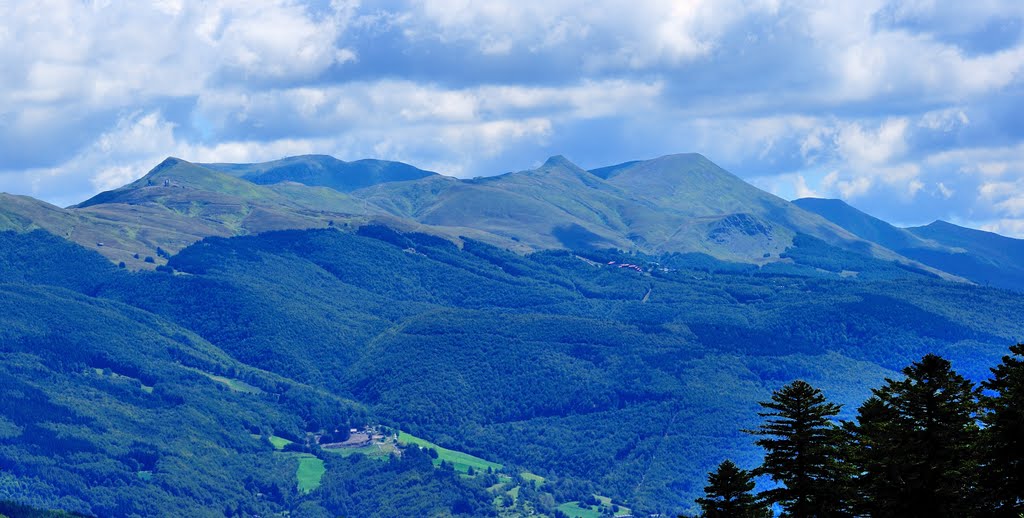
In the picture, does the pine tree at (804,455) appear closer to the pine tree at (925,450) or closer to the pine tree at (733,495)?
the pine tree at (733,495)

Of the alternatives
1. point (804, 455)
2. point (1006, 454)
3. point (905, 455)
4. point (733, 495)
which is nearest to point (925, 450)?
point (905, 455)

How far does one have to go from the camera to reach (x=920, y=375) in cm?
7081

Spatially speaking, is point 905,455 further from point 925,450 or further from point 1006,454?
point 1006,454

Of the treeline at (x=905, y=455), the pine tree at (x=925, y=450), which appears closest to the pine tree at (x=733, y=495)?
the treeline at (x=905, y=455)

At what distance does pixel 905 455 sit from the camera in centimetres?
6956

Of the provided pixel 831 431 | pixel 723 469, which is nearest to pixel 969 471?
pixel 831 431

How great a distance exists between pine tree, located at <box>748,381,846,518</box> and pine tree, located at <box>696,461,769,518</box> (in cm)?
94

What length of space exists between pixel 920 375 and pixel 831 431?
6102 millimetres

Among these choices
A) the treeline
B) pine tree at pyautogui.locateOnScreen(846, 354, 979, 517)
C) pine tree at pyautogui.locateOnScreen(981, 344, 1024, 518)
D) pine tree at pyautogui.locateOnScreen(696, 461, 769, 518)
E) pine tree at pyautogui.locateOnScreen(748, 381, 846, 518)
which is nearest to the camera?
pine tree at pyautogui.locateOnScreen(981, 344, 1024, 518)

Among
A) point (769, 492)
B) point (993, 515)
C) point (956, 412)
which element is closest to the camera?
point (993, 515)

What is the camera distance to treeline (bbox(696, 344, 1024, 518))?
217 feet

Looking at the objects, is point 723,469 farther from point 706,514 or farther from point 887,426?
point 887,426

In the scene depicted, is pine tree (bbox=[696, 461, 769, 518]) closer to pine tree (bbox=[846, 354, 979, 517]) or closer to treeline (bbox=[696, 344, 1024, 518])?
treeline (bbox=[696, 344, 1024, 518])

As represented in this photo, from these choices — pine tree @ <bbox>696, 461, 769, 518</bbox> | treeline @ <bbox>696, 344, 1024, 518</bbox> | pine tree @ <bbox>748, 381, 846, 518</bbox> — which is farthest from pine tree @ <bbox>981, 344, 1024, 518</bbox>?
pine tree @ <bbox>696, 461, 769, 518</bbox>
